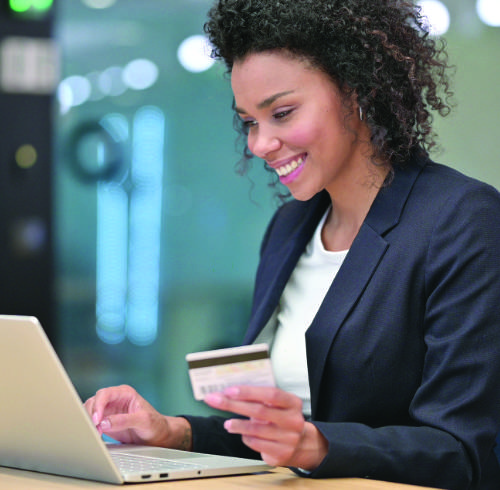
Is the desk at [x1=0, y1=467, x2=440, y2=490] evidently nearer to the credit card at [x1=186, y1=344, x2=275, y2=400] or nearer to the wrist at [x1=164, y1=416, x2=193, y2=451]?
the credit card at [x1=186, y1=344, x2=275, y2=400]

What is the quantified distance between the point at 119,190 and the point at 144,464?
2315 millimetres

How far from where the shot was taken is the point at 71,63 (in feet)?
11.5

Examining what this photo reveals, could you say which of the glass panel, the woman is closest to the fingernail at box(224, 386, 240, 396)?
the woman

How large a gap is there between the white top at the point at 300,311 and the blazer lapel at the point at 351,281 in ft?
0.43

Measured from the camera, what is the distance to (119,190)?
347 cm

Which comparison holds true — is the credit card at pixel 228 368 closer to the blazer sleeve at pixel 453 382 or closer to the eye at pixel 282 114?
the blazer sleeve at pixel 453 382

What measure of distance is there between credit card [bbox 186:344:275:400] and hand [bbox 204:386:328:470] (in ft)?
0.03

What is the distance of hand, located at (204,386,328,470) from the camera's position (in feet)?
3.46

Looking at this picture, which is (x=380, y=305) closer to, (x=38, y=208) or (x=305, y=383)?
(x=305, y=383)

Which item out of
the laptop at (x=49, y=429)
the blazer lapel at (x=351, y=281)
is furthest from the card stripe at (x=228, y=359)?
the blazer lapel at (x=351, y=281)

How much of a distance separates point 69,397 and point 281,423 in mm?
277

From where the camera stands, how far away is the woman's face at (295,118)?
5.11ft

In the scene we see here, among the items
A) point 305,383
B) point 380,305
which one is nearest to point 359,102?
point 380,305

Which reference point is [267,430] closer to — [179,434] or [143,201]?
[179,434]
